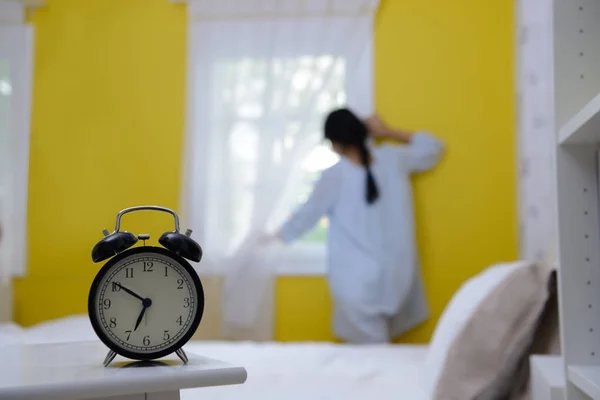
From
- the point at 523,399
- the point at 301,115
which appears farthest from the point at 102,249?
the point at 301,115

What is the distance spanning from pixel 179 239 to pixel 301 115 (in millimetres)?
2463

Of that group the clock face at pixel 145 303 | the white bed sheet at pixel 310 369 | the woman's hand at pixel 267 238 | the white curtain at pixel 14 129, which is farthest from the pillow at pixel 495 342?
the white curtain at pixel 14 129

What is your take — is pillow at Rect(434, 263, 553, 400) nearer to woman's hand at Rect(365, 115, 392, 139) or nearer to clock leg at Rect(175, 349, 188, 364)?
clock leg at Rect(175, 349, 188, 364)

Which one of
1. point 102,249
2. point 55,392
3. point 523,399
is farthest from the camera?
point 523,399

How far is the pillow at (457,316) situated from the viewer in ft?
4.90

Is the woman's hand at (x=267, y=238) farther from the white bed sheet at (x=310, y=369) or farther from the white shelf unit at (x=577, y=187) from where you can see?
the white shelf unit at (x=577, y=187)

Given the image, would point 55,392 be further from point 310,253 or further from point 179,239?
point 310,253

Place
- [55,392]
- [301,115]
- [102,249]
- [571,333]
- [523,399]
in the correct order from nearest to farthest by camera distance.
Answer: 1. [55,392]
2. [102,249]
3. [571,333]
4. [523,399]
5. [301,115]

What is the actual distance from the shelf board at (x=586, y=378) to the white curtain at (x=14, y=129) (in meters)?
2.83

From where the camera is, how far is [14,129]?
11.1 ft

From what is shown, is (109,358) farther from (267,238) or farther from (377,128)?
(377,128)

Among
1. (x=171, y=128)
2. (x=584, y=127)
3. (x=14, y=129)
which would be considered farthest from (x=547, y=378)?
(x=14, y=129)

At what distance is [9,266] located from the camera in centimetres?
330

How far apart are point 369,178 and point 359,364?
1.39m
